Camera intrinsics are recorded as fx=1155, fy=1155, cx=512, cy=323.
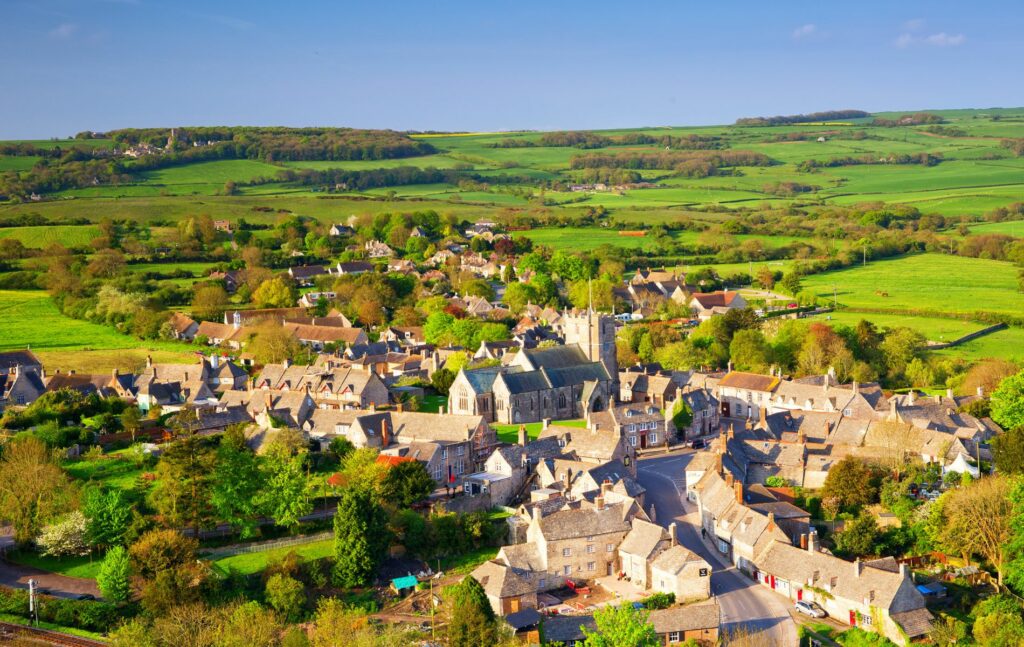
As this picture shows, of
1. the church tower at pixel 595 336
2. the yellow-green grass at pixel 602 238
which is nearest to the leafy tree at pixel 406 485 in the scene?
the church tower at pixel 595 336

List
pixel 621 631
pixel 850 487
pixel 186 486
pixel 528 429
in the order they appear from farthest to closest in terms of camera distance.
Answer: pixel 528 429
pixel 850 487
pixel 186 486
pixel 621 631

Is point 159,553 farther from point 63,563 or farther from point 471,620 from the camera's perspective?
point 471,620

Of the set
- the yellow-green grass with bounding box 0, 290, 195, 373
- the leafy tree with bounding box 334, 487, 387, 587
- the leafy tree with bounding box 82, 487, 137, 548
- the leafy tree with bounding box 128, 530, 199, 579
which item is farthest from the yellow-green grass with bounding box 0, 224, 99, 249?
the leafy tree with bounding box 334, 487, 387, 587

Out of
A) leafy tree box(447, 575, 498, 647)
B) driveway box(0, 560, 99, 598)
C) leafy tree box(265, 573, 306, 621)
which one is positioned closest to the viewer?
leafy tree box(447, 575, 498, 647)

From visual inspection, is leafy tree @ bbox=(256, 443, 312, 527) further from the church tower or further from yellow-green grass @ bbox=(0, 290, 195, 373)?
yellow-green grass @ bbox=(0, 290, 195, 373)

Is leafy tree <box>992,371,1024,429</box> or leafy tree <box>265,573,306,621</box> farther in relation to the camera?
→ leafy tree <box>992,371,1024,429</box>

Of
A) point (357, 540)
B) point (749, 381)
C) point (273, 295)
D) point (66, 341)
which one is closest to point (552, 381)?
point (749, 381)

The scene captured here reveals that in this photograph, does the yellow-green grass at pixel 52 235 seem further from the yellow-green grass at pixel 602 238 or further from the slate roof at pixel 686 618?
the slate roof at pixel 686 618
